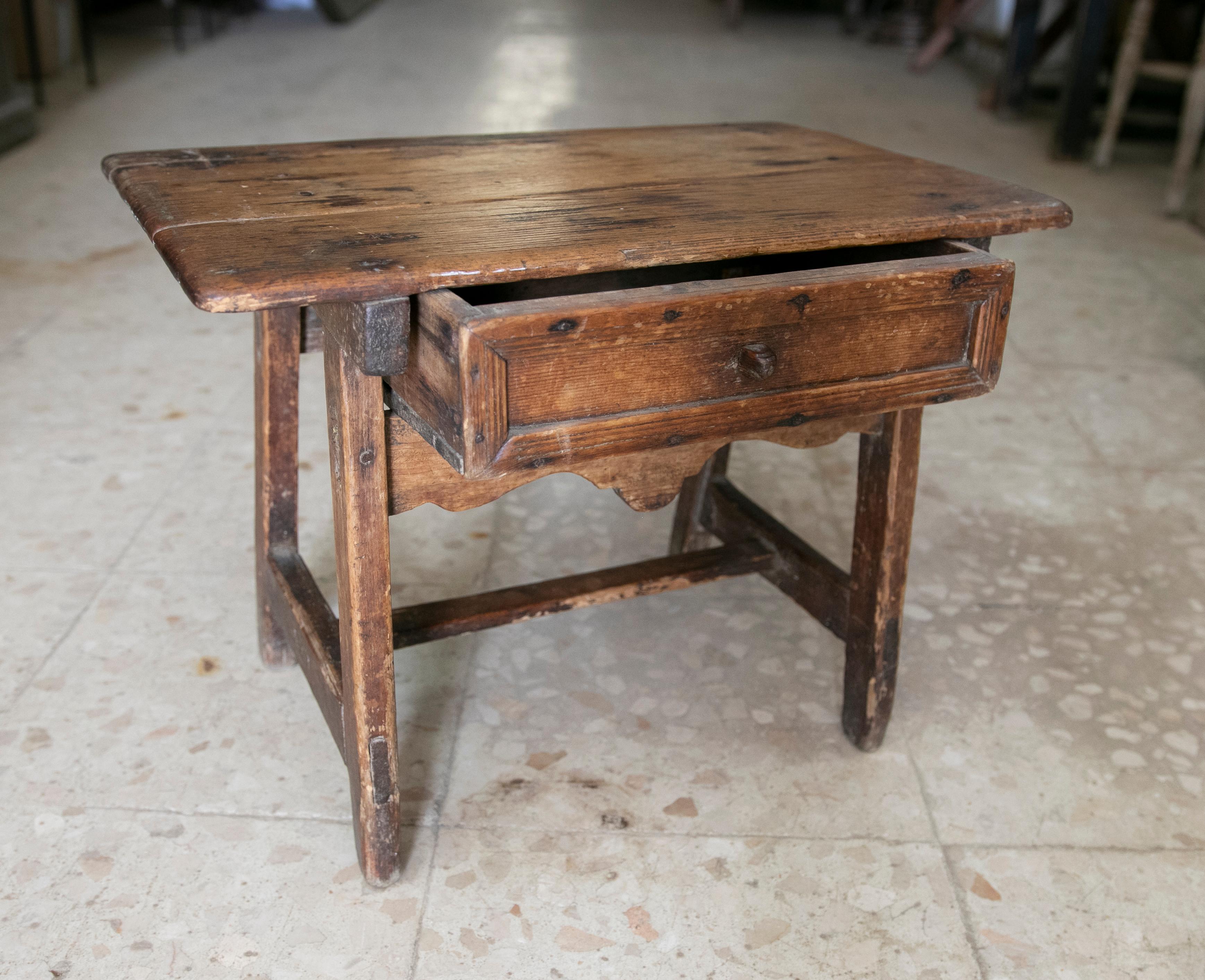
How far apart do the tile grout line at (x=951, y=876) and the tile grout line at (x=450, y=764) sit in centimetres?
64

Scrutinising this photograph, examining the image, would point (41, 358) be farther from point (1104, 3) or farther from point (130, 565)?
point (1104, 3)

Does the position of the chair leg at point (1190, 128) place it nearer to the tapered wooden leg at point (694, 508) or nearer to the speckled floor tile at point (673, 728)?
the tapered wooden leg at point (694, 508)

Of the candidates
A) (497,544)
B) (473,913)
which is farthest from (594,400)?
(497,544)

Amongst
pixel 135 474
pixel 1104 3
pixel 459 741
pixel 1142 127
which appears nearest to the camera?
pixel 459 741

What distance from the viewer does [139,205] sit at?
1264 mm

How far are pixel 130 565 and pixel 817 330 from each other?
4.61 ft

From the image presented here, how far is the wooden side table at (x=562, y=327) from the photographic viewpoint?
3.58 feet

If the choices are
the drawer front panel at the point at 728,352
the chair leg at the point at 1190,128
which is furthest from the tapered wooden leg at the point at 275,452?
the chair leg at the point at 1190,128

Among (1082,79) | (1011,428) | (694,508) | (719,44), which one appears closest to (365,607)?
(694,508)

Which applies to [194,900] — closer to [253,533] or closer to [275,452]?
[275,452]

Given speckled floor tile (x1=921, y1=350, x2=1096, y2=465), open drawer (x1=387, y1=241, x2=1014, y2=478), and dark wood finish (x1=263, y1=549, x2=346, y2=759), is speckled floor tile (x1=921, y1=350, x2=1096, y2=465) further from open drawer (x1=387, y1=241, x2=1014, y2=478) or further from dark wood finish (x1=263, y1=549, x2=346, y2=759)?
dark wood finish (x1=263, y1=549, x2=346, y2=759)

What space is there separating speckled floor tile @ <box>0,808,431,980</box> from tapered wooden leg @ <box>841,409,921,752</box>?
0.64 meters

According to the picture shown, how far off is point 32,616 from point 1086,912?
164 cm

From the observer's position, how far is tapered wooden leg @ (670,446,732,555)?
80.4 inches
